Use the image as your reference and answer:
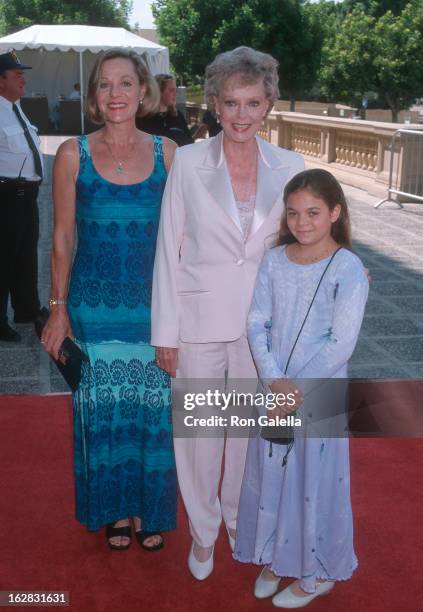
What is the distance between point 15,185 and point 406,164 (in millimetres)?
8174

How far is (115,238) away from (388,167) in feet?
35.8

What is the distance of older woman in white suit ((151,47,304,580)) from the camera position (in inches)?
107

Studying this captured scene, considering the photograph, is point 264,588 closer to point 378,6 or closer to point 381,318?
point 381,318

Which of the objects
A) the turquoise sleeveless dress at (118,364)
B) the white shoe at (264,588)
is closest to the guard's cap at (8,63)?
the turquoise sleeveless dress at (118,364)

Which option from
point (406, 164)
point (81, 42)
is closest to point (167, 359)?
point (406, 164)

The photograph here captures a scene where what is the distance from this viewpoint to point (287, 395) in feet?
8.59

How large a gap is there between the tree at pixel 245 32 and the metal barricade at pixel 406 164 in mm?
28071

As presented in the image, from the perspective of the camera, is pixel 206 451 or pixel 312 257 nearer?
pixel 312 257

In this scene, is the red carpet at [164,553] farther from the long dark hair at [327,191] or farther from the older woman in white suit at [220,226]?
the long dark hair at [327,191]

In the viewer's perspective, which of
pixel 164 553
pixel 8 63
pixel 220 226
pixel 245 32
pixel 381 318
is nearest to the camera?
pixel 220 226

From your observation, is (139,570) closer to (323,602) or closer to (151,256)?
(323,602)

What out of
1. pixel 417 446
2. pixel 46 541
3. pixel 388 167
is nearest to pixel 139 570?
pixel 46 541

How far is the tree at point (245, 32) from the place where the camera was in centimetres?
3953

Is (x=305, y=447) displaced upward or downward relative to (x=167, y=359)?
downward
